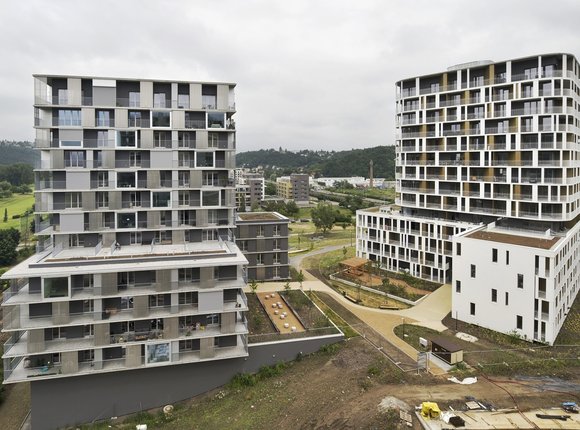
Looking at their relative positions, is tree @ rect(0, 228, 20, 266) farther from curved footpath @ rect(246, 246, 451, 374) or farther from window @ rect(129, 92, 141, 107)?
window @ rect(129, 92, 141, 107)

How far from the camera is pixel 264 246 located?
53.3 metres

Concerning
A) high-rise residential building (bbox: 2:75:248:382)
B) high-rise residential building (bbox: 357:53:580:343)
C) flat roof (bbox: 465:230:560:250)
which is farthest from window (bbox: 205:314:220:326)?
flat roof (bbox: 465:230:560:250)

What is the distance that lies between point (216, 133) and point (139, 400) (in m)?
22.9

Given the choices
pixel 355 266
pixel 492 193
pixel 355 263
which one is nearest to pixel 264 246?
pixel 355 266

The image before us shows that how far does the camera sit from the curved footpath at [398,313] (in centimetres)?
3666

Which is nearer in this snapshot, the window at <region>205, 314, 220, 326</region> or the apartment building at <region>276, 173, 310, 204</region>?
the window at <region>205, 314, 220, 326</region>

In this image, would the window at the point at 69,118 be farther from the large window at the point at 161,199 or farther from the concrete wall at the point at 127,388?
the concrete wall at the point at 127,388

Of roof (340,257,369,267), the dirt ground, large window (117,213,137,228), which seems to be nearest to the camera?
the dirt ground

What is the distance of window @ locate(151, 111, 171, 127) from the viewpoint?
35.6m

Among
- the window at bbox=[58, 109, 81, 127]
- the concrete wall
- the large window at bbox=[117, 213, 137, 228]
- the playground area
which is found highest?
the window at bbox=[58, 109, 81, 127]

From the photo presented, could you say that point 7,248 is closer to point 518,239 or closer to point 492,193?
point 492,193

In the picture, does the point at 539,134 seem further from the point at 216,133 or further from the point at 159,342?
the point at 159,342

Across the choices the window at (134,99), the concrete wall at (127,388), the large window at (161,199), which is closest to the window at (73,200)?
the large window at (161,199)

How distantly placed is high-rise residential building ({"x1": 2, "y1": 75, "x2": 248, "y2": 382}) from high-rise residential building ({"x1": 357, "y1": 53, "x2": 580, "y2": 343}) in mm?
24075
